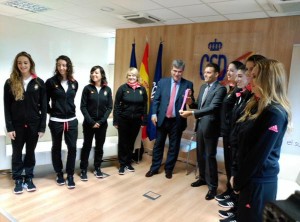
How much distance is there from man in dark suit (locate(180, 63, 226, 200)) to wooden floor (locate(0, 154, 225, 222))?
27cm

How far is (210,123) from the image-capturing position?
2.94 metres

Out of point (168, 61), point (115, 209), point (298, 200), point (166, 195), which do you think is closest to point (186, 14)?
point (168, 61)

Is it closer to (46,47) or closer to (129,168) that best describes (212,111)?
(129,168)

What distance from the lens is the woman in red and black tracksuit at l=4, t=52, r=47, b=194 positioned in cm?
266

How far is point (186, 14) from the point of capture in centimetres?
357

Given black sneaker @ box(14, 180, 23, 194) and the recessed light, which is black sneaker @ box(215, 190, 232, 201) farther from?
the recessed light

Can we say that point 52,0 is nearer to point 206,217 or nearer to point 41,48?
point 41,48

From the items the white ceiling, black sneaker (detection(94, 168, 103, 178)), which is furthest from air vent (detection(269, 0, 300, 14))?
black sneaker (detection(94, 168, 103, 178))

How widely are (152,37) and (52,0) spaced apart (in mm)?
1851

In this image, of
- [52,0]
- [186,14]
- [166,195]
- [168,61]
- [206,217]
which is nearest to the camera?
[206,217]

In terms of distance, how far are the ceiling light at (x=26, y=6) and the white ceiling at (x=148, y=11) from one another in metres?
0.10

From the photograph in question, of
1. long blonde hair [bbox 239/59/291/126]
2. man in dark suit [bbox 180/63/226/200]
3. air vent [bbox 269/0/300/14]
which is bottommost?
man in dark suit [bbox 180/63/226/200]

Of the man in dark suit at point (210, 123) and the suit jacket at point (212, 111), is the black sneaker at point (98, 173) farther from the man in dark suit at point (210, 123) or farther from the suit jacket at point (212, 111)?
the suit jacket at point (212, 111)

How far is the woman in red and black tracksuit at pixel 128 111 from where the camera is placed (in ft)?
11.3
